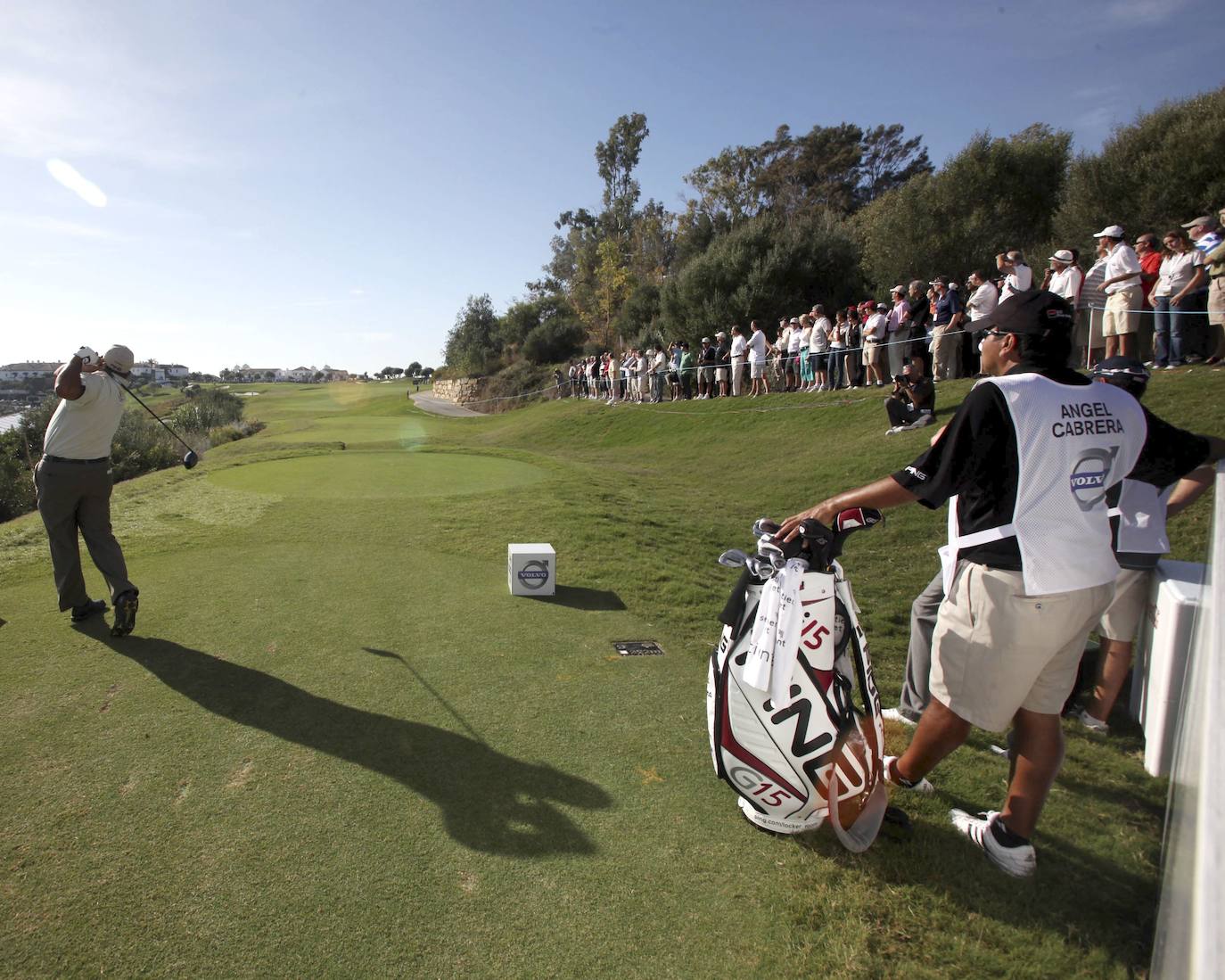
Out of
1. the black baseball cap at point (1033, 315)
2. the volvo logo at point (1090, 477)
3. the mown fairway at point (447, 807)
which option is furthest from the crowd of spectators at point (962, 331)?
the mown fairway at point (447, 807)

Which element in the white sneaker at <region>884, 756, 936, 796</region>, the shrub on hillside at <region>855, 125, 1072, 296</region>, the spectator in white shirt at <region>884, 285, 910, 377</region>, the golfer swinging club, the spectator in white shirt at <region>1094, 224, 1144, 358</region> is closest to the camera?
the white sneaker at <region>884, 756, 936, 796</region>

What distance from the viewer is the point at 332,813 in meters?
3.46

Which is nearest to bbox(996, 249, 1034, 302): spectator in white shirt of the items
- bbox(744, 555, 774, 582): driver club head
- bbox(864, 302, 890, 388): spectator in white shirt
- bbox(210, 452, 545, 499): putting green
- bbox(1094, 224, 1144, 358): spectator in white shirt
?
bbox(1094, 224, 1144, 358): spectator in white shirt

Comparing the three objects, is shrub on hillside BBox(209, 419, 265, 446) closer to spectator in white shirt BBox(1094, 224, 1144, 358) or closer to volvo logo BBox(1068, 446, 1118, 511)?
spectator in white shirt BBox(1094, 224, 1144, 358)

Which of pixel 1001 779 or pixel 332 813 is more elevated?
pixel 332 813

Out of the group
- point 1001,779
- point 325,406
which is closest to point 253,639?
point 1001,779

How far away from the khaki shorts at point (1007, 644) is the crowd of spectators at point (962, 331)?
4.34 ft

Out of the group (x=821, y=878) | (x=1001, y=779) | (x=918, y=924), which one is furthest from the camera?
(x=1001, y=779)

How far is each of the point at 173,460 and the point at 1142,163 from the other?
30.6 m

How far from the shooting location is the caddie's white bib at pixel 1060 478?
2.89 m

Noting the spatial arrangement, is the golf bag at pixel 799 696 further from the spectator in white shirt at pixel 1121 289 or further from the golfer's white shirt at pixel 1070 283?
the golfer's white shirt at pixel 1070 283

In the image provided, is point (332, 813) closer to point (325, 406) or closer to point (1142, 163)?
point (1142, 163)

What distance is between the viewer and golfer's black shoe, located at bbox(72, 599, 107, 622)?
5715 mm

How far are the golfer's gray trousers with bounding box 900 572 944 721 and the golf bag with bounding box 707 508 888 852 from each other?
123 centimetres
